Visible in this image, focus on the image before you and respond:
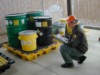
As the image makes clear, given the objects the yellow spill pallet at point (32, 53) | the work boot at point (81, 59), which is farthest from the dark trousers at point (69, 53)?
the yellow spill pallet at point (32, 53)

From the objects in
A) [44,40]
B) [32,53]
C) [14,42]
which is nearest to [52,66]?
[32,53]

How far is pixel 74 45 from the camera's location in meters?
3.02

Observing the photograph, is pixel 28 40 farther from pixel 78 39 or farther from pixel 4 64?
pixel 78 39

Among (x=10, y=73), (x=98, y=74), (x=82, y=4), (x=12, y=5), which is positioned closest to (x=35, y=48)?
(x=10, y=73)

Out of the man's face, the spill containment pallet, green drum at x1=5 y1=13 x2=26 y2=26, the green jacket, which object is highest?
green drum at x1=5 y1=13 x2=26 y2=26

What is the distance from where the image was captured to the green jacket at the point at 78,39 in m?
2.96

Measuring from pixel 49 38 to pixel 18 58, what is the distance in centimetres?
94

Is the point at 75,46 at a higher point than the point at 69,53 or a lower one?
higher

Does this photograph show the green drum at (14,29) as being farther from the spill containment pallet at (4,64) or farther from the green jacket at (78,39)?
the green jacket at (78,39)

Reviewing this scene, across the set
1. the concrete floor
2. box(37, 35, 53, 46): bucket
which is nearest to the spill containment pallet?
the concrete floor

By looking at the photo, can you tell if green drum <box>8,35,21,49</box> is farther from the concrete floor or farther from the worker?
the worker

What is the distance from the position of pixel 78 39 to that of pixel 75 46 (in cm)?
16

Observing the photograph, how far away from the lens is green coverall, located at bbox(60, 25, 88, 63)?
2.97 meters

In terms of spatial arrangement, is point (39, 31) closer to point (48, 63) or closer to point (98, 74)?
point (48, 63)
